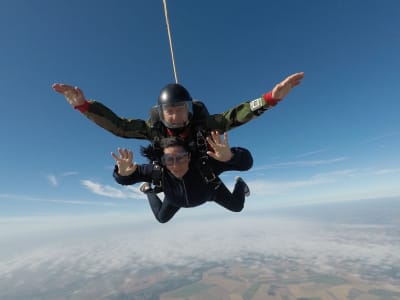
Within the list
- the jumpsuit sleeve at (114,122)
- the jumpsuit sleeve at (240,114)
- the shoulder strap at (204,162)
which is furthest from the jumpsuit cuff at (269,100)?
the jumpsuit sleeve at (114,122)

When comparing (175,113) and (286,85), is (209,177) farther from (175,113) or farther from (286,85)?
(286,85)

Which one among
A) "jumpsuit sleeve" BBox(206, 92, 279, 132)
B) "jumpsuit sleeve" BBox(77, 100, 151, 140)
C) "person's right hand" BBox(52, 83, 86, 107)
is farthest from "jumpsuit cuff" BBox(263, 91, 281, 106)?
"person's right hand" BBox(52, 83, 86, 107)

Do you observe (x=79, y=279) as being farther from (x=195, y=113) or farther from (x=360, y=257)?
(x=195, y=113)

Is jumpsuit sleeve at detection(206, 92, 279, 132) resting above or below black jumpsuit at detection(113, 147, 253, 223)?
above

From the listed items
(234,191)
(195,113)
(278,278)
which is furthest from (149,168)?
(278,278)

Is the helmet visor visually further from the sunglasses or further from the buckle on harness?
the buckle on harness

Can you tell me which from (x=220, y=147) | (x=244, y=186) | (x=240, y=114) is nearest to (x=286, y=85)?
(x=240, y=114)

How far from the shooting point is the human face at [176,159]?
9.19ft

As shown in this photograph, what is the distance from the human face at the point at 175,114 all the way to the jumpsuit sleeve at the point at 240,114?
0.33 meters

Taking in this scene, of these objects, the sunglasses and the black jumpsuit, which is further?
the sunglasses

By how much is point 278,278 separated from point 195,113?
15941cm

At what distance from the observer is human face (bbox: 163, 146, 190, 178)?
9.19 feet

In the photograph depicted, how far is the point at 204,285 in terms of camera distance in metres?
132

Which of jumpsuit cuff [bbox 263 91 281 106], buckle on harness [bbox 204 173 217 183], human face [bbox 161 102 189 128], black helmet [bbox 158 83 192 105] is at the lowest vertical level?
buckle on harness [bbox 204 173 217 183]
